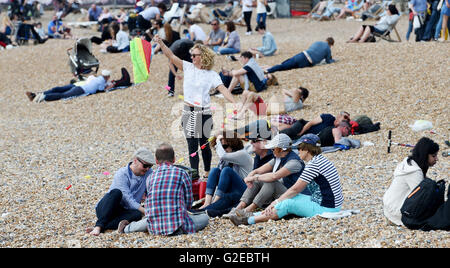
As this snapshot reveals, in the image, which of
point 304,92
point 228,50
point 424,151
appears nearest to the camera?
point 424,151

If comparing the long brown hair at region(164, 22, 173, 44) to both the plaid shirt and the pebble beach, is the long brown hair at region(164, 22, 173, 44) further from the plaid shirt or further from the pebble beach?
the plaid shirt

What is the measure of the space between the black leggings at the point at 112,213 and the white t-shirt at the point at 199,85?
1.71 m

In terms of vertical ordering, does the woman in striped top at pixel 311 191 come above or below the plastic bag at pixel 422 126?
above

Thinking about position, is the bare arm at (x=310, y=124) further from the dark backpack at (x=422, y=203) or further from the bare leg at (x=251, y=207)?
the dark backpack at (x=422, y=203)

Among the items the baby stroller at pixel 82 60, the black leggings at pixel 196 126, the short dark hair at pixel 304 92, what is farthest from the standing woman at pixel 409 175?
the baby stroller at pixel 82 60

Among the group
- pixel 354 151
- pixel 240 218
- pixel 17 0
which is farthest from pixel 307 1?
pixel 240 218

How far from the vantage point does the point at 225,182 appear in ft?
20.4

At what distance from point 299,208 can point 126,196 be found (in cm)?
163

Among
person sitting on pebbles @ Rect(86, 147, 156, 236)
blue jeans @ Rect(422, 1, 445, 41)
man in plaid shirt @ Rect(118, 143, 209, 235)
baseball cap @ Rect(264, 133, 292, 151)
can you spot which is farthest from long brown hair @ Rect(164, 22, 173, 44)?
man in plaid shirt @ Rect(118, 143, 209, 235)

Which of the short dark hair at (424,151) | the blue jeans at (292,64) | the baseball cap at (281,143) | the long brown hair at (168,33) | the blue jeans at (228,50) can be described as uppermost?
the short dark hair at (424,151)

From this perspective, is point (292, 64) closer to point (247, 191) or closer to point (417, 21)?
point (417, 21)

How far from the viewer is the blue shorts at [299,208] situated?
5.42 metres

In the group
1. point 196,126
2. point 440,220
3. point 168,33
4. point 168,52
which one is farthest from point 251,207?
point 168,33
